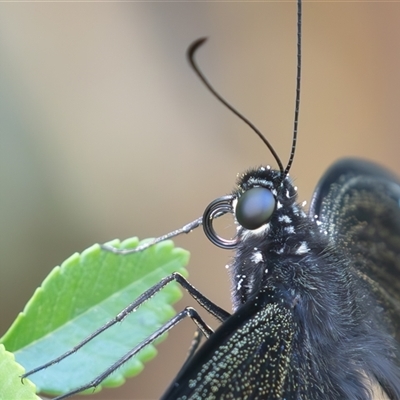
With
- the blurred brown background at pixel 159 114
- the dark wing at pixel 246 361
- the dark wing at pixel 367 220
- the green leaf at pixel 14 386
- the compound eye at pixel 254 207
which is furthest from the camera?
the blurred brown background at pixel 159 114

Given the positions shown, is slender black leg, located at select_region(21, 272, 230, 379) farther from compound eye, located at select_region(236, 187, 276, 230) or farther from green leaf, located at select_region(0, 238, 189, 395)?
compound eye, located at select_region(236, 187, 276, 230)

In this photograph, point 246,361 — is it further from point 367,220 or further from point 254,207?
point 367,220

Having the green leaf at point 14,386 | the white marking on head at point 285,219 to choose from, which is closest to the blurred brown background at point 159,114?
the white marking on head at point 285,219

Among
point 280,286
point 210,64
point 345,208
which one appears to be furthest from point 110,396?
point 210,64

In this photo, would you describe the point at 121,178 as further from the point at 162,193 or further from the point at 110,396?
the point at 110,396

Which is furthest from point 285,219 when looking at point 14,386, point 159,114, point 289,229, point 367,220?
point 159,114

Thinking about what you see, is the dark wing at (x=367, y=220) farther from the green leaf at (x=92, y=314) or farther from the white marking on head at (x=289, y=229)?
the green leaf at (x=92, y=314)

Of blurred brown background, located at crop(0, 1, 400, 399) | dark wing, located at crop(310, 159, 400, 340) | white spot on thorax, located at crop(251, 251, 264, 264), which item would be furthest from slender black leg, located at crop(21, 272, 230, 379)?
blurred brown background, located at crop(0, 1, 400, 399)
